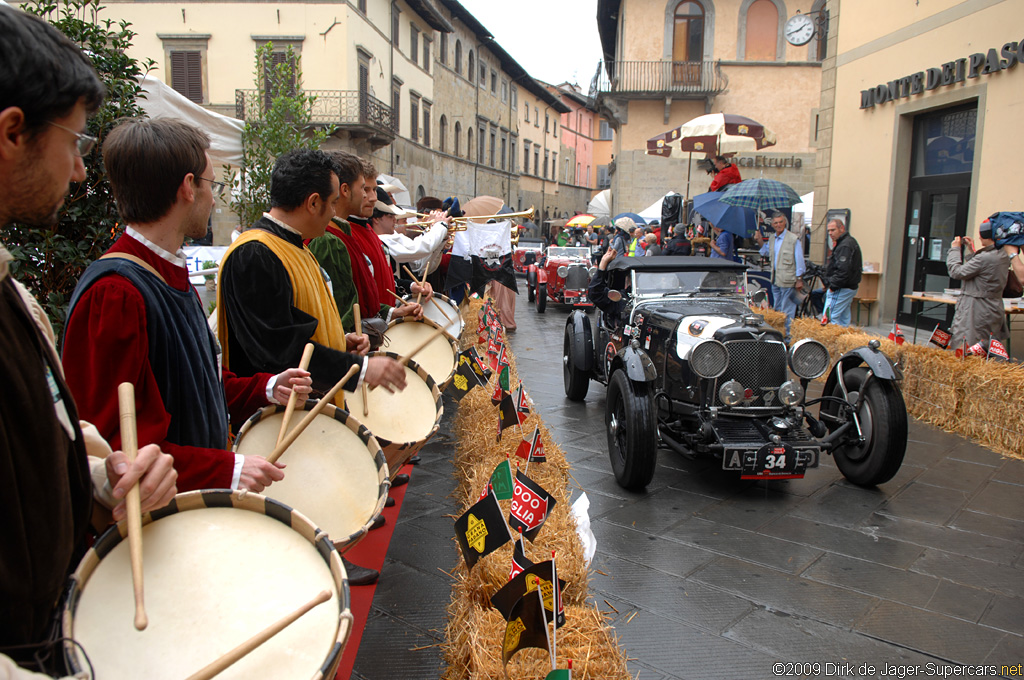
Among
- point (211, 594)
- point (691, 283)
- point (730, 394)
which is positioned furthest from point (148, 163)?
point (691, 283)

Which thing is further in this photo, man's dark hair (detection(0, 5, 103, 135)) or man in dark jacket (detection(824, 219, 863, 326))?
man in dark jacket (detection(824, 219, 863, 326))

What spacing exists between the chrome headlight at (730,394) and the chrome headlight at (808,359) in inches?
19.7

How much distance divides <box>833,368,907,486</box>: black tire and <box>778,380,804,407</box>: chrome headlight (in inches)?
16.6

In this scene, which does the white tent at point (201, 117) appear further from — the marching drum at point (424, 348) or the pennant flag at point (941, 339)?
the pennant flag at point (941, 339)

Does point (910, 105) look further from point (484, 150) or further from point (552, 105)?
point (552, 105)

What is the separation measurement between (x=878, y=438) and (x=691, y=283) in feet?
6.83

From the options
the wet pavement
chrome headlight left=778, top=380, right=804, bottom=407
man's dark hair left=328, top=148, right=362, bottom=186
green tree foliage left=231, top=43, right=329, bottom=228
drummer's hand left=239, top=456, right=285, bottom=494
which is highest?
green tree foliage left=231, top=43, right=329, bottom=228

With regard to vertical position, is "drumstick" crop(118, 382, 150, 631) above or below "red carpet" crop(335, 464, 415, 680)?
above

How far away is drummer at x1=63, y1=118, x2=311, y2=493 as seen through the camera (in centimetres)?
167

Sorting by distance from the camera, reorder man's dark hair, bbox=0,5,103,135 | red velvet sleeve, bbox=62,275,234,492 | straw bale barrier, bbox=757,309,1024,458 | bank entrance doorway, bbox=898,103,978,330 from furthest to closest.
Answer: bank entrance doorway, bbox=898,103,978,330 < straw bale barrier, bbox=757,309,1024,458 < red velvet sleeve, bbox=62,275,234,492 < man's dark hair, bbox=0,5,103,135

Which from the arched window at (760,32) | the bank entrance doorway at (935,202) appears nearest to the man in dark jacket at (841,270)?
the bank entrance doorway at (935,202)

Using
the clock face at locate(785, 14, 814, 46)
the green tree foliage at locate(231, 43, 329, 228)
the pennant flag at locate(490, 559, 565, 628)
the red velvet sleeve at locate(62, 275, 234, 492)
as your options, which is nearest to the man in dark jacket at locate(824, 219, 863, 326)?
the green tree foliage at locate(231, 43, 329, 228)

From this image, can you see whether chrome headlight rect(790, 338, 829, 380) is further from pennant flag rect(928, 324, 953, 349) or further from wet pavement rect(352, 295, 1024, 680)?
pennant flag rect(928, 324, 953, 349)

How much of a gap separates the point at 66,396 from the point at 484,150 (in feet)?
138
